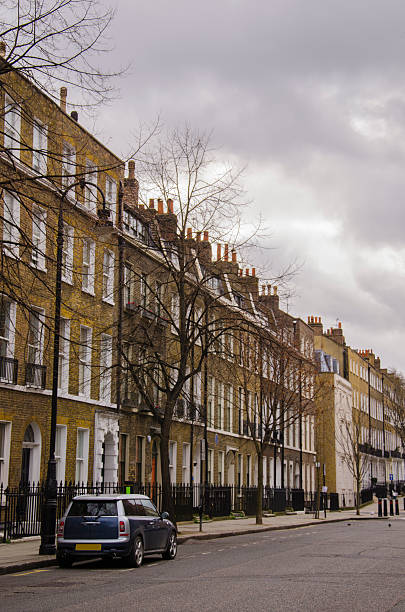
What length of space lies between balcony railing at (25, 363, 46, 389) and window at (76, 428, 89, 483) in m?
3.84

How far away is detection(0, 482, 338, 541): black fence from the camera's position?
2369 centimetres

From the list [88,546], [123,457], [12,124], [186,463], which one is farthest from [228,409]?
[88,546]

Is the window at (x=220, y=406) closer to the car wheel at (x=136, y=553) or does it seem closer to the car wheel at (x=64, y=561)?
the car wheel at (x=136, y=553)

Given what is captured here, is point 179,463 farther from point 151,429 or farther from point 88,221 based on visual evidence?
point 88,221

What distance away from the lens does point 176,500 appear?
35.1 meters

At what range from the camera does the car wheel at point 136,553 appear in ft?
57.7

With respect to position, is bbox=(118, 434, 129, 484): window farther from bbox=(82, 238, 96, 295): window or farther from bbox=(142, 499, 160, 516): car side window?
bbox=(142, 499, 160, 516): car side window

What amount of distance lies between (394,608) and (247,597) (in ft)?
7.16

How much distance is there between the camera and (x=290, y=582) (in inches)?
578

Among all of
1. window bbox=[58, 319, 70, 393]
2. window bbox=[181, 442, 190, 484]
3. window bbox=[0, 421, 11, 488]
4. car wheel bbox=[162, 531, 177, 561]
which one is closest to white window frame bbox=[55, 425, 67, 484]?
window bbox=[58, 319, 70, 393]

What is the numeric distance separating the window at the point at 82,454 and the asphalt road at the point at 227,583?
9225 mm

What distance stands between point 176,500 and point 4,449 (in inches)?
418

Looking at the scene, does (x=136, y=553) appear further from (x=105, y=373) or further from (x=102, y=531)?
(x=105, y=373)

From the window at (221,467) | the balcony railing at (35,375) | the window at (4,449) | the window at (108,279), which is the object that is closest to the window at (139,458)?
the window at (108,279)
